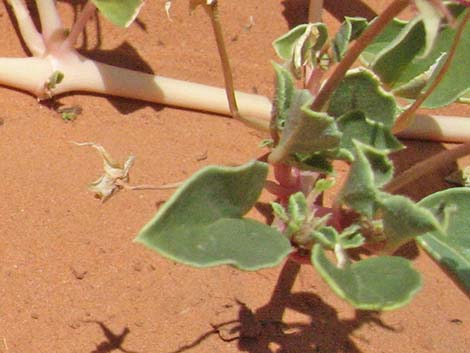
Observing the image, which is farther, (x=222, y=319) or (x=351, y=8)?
(x=351, y=8)

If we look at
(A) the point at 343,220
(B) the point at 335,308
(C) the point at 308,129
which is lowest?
(B) the point at 335,308

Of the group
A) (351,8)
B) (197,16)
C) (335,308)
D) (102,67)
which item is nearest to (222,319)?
(335,308)

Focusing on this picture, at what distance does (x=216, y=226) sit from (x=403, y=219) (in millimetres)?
257

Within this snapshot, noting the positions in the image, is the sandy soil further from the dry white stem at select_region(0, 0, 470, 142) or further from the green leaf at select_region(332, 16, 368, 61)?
the green leaf at select_region(332, 16, 368, 61)

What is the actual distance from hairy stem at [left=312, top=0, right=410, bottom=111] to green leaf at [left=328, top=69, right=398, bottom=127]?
37 millimetres

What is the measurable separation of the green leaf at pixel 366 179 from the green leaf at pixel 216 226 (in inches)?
5.1

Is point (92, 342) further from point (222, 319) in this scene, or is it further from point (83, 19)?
point (83, 19)

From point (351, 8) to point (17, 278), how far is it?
1.21 m

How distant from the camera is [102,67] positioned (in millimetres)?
1871

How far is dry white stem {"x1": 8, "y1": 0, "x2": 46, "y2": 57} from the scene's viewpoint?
6.18 feet

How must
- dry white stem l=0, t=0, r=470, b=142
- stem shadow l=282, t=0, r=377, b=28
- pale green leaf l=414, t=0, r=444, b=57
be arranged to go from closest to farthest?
pale green leaf l=414, t=0, r=444, b=57
dry white stem l=0, t=0, r=470, b=142
stem shadow l=282, t=0, r=377, b=28

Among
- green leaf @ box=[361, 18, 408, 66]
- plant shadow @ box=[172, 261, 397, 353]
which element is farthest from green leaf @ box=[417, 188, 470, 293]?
green leaf @ box=[361, 18, 408, 66]

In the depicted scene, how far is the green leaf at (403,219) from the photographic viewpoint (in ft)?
3.81

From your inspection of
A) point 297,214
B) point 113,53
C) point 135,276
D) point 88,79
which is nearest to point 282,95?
point 297,214
